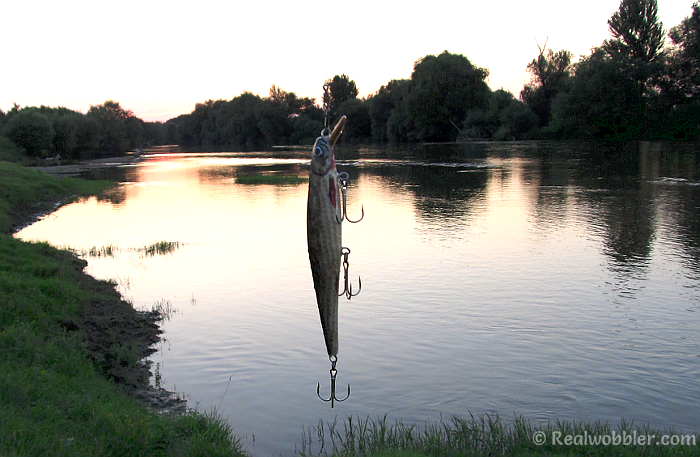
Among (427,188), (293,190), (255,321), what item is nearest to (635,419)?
(255,321)

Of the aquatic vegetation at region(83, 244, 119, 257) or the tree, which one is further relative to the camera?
the tree

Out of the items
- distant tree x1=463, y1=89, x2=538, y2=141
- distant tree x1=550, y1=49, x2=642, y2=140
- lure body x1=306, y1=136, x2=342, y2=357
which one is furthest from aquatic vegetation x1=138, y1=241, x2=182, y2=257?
distant tree x1=463, y1=89, x2=538, y2=141

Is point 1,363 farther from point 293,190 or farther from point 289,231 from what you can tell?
point 293,190

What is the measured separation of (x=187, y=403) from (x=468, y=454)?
4698 mm

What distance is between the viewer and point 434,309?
1386 centimetres

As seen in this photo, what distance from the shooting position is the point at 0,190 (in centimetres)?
3269

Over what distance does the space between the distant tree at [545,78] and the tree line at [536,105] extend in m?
0.19

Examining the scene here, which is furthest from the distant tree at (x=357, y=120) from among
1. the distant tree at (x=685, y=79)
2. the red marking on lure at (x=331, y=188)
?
the red marking on lure at (x=331, y=188)

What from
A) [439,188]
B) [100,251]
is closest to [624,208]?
[439,188]

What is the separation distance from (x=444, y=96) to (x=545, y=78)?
19.0 meters

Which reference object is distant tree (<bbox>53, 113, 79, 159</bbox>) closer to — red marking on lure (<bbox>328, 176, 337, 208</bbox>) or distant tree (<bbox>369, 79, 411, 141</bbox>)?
distant tree (<bbox>369, 79, 411, 141</bbox>)

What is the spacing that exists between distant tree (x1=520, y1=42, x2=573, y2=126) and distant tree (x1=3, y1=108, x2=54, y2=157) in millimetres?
82979

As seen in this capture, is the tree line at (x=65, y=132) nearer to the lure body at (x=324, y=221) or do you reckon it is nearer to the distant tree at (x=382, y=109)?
the distant tree at (x=382, y=109)

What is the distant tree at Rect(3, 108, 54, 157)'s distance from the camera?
8481cm
